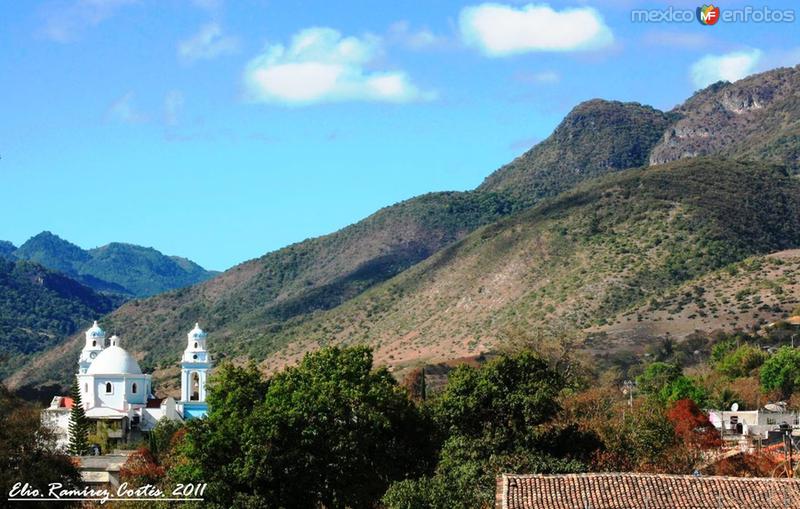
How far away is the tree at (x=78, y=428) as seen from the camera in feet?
232

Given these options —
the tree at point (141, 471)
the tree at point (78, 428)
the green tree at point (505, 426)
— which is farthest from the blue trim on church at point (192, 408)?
the green tree at point (505, 426)

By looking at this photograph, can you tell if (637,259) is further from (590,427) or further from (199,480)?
(199,480)

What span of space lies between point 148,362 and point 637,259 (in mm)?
63307

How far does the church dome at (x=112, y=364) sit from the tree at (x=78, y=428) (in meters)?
3.67

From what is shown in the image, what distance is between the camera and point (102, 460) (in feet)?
200

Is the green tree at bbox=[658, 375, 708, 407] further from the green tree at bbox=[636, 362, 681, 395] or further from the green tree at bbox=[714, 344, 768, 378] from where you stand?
the green tree at bbox=[714, 344, 768, 378]

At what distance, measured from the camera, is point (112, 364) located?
284ft

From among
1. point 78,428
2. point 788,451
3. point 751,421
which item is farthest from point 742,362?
point 78,428

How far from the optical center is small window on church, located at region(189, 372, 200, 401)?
9056 centimetres

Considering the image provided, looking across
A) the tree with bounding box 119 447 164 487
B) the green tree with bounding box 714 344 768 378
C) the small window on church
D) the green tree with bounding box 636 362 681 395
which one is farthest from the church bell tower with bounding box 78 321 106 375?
the green tree with bounding box 714 344 768 378

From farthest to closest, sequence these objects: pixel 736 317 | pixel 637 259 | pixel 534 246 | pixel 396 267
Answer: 1. pixel 396 267
2. pixel 534 246
3. pixel 637 259
4. pixel 736 317

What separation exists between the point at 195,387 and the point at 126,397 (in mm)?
8382

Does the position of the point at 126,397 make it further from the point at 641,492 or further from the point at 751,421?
the point at 641,492

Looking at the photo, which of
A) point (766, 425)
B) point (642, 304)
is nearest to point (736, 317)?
point (642, 304)
